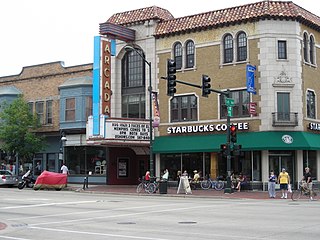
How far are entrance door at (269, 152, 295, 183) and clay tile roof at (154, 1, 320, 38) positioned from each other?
897 cm

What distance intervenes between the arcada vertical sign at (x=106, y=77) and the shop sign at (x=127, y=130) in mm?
1673

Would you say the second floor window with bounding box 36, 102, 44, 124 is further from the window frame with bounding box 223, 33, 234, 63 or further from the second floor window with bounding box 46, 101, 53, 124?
the window frame with bounding box 223, 33, 234, 63

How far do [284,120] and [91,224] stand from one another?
20790mm

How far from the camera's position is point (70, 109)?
44375mm

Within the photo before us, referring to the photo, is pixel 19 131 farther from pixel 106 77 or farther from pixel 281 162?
pixel 281 162

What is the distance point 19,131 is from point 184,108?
47.1 feet

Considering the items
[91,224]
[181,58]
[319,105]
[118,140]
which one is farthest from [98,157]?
[91,224]

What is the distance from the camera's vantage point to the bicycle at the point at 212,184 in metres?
35.8

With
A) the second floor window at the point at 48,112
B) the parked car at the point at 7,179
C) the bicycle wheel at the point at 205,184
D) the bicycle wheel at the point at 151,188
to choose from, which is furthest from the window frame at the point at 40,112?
the bicycle wheel at the point at 205,184

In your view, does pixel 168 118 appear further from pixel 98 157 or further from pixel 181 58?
pixel 98 157

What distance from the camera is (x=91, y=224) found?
1639cm

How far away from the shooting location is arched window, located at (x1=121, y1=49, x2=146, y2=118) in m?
41.2

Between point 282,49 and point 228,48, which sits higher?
point 228,48

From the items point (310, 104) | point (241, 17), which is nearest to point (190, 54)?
point (241, 17)
